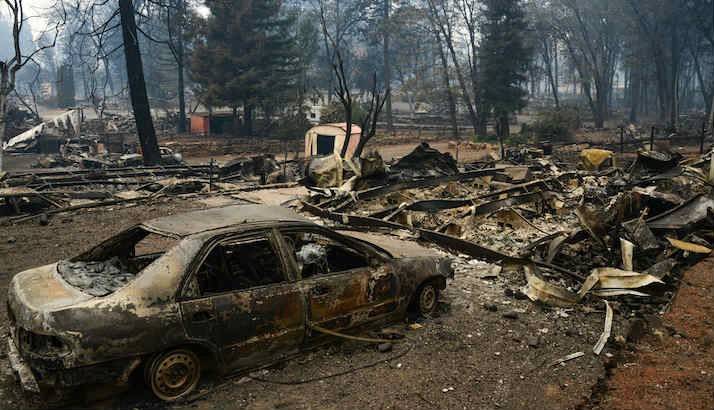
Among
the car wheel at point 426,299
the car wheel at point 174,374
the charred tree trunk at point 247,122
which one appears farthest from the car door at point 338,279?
the charred tree trunk at point 247,122

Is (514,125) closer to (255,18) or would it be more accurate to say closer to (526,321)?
(255,18)

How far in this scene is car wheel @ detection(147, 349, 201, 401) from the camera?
3.94 m

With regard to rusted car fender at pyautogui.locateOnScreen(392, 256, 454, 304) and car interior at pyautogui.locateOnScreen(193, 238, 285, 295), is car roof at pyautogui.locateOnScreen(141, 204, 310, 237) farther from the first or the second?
rusted car fender at pyautogui.locateOnScreen(392, 256, 454, 304)

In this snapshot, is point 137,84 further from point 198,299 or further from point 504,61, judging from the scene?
point 504,61

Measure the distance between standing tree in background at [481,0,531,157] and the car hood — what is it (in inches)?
1344

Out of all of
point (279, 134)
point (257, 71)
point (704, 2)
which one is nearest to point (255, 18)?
point (257, 71)

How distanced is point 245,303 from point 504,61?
35.1 meters

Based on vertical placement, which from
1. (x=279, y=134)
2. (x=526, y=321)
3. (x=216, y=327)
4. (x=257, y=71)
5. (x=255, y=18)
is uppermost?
(x=255, y=18)

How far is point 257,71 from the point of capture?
3509 centimetres

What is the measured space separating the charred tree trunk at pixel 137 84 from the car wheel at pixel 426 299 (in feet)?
53.7

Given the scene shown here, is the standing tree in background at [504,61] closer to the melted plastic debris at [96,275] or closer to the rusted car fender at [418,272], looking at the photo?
the rusted car fender at [418,272]

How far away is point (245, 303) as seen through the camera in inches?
169

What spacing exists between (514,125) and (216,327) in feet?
164

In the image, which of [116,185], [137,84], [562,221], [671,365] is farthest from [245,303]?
[137,84]
